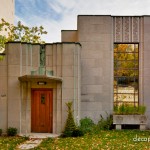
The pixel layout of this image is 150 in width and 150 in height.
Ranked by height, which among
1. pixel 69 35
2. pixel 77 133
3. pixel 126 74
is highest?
pixel 69 35

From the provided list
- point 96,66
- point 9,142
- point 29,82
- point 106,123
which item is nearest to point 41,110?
point 29,82

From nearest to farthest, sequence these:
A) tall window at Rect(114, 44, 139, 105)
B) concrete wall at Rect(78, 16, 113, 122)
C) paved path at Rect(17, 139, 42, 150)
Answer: paved path at Rect(17, 139, 42, 150)
concrete wall at Rect(78, 16, 113, 122)
tall window at Rect(114, 44, 139, 105)

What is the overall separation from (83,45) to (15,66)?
14.6 feet

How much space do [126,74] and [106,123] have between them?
133 inches

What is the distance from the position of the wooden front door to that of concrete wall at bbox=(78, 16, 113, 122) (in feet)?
8.20

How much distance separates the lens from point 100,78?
14.2 metres

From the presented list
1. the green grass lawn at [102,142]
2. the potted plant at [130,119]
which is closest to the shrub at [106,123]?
the potted plant at [130,119]

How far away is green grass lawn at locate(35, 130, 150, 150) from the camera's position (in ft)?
31.2

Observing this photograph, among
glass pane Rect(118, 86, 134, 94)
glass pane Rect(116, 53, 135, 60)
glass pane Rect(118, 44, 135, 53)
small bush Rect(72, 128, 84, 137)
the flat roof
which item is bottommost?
small bush Rect(72, 128, 84, 137)

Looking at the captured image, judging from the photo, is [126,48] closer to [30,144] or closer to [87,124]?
[87,124]

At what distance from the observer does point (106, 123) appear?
1385cm

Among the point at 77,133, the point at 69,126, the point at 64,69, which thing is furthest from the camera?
the point at 64,69

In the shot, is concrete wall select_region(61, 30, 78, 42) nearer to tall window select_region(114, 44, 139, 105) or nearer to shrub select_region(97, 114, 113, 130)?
tall window select_region(114, 44, 139, 105)

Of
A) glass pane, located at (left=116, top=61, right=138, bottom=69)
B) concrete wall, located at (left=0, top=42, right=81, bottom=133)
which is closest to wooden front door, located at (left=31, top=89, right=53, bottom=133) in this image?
concrete wall, located at (left=0, top=42, right=81, bottom=133)
